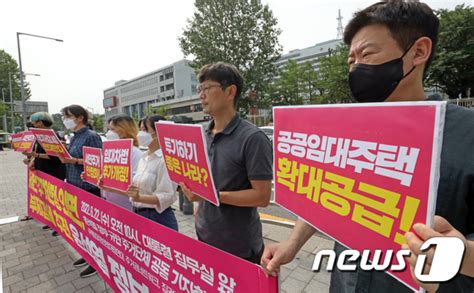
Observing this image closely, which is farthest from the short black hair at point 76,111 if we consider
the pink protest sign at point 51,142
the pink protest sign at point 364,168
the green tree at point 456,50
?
the green tree at point 456,50

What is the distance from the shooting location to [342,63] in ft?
70.9

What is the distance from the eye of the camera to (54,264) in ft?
11.2

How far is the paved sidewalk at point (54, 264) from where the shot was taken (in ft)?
9.16

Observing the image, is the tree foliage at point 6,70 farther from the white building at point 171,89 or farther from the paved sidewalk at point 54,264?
the paved sidewalk at point 54,264

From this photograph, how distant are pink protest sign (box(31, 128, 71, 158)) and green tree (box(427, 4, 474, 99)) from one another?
22221 millimetres

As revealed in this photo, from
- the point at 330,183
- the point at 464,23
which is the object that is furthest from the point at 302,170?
the point at 464,23

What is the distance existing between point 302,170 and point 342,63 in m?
23.3

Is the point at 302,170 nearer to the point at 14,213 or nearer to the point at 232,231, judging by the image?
the point at 232,231

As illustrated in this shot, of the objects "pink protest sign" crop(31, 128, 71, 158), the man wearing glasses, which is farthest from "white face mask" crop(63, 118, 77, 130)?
the man wearing glasses

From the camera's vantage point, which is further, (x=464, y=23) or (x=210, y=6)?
(x=210, y=6)


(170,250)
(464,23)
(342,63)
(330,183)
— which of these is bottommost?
(170,250)

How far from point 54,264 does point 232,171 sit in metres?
3.21

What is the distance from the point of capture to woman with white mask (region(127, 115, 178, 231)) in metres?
2.33

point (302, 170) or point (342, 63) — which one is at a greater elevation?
point (342, 63)
